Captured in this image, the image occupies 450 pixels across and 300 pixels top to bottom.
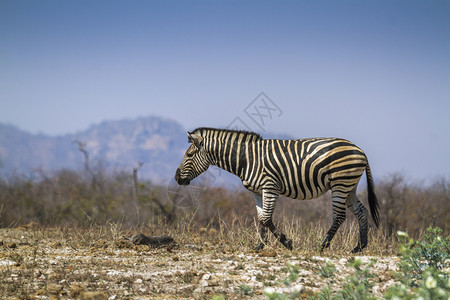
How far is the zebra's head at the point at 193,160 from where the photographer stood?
10.5 metres

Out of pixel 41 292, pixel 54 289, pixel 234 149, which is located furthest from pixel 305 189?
pixel 41 292

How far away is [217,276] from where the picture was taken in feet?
23.7

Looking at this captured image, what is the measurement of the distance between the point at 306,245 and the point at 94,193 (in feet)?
38.6

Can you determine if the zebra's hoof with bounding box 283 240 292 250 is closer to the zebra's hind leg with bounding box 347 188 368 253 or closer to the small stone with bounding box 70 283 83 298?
the zebra's hind leg with bounding box 347 188 368 253

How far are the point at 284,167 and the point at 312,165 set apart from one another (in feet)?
1.82

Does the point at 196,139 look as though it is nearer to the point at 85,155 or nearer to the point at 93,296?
the point at 93,296

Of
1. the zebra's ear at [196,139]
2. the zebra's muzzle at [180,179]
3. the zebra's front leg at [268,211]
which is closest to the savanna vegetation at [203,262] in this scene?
the zebra's front leg at [268,211]

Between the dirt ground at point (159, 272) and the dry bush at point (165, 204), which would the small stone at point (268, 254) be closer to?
the dirt ground at point (159, 272)

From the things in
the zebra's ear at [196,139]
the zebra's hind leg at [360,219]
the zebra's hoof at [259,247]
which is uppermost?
the zebra's ear at [196,139]

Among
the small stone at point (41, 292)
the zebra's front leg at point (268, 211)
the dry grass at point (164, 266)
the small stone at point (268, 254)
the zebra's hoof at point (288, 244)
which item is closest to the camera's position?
the small stone at point (41, 292)

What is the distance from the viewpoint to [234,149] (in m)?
10.3

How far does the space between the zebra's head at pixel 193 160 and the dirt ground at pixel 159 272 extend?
4.92 feet

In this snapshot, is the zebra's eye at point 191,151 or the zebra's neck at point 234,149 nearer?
the zebra's neck at point 234,149

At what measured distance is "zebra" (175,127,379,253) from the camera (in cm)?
947
